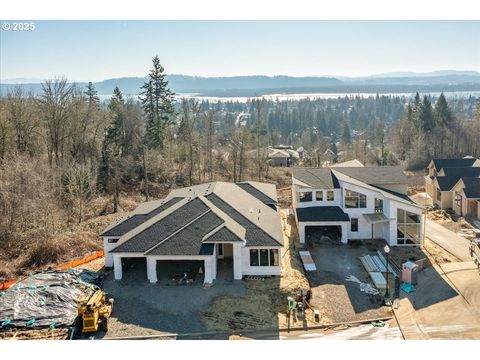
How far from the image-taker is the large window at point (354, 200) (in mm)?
27422

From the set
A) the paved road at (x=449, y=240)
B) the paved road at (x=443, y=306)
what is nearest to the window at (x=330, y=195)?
the paved road at (x=449, y=240)

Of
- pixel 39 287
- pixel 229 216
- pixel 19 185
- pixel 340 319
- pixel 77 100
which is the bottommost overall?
pixel 340 319

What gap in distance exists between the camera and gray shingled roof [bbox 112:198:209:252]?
2098 centimetres

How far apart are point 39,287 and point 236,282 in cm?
920

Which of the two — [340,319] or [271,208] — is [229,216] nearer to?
[271,208]

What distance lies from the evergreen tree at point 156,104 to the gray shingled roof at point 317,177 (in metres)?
20.2

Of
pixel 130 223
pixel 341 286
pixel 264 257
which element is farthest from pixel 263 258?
pixel 130 223

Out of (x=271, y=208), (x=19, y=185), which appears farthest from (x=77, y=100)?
(x=271, y=208)

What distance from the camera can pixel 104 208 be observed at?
3512cm

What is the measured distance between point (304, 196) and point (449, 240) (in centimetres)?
1046

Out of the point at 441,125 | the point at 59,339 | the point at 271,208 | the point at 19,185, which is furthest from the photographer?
the point at 441,125

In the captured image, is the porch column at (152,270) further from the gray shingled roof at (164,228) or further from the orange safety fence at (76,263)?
the orange safety fence at (76,263)

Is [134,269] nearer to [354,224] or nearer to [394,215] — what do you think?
[354,224]

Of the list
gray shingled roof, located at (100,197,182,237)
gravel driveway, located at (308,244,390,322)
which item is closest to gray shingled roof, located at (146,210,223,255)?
gray shingled roof, located at (100,197,182,237)
